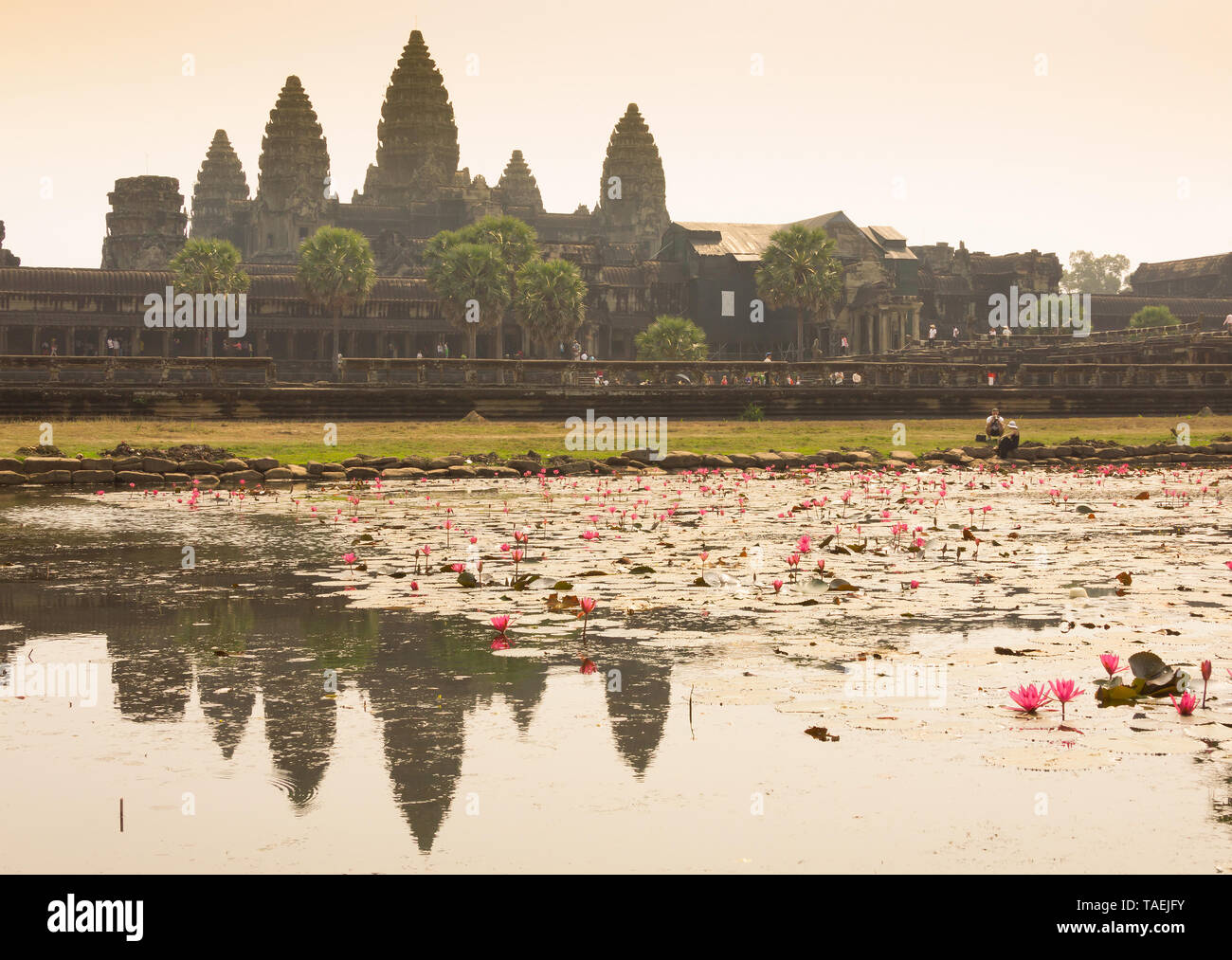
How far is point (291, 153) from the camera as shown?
123 metres

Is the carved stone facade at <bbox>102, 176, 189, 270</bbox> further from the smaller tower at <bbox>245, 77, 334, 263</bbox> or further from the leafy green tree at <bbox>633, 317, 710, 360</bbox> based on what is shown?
the leafy green tree at <bbox>633, 317, 710, 360</bbox>

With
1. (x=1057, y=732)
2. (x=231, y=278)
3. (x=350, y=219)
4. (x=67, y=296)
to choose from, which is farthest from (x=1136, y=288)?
(x=1057, y=732)

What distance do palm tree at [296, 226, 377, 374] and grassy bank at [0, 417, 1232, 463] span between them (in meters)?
47.8

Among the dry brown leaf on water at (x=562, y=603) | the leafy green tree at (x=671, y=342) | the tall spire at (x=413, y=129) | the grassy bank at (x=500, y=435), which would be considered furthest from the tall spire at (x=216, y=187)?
the dry brown leaf on water at (x=562, y=603)

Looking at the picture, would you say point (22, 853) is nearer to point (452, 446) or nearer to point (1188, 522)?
point (1188, 522)

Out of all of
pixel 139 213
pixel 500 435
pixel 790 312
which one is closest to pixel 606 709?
pixel 500 435

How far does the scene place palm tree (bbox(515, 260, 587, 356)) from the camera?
3081 inches

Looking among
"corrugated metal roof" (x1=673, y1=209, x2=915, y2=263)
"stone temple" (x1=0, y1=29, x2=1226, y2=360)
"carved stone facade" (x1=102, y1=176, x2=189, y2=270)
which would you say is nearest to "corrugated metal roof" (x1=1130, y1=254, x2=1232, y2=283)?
"stone temple" (x1=0, y1=29, x2=1226, y2=360)

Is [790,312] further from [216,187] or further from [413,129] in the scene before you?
[216,187]

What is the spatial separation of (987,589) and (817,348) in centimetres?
8104

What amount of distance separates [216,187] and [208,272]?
64.7 m

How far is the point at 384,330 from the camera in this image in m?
86.4

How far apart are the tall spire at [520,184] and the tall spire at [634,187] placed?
23.4 feet

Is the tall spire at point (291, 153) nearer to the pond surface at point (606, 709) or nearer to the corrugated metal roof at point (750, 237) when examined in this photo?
the corrugated metal roof at point (750, 237)
